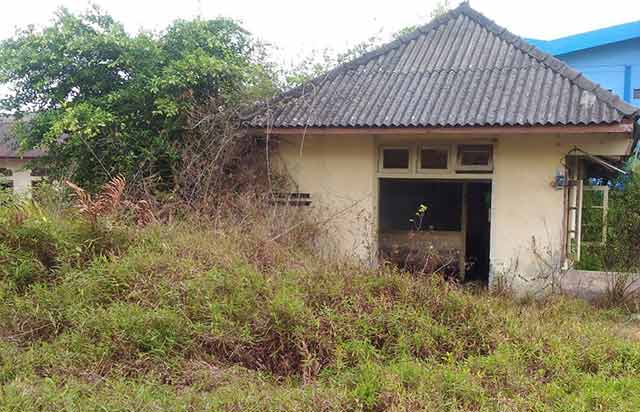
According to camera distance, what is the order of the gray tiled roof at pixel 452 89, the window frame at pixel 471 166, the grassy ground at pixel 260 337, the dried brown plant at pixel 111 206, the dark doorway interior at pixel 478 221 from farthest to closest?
the dark doorway interior at pixel 478 221, the window frame at pixel 471 166, the gray tiled roof at pixel 452 89, the dried brown plant at pixel 111 206, the grassy ground at pixel 260 337

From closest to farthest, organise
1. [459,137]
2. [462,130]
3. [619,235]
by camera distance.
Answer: [462,130], [619,235], [459,137]

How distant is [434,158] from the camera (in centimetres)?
805

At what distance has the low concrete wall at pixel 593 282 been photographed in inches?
288

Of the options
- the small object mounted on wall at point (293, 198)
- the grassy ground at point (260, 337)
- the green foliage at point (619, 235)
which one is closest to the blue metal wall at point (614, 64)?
the green foliage at point (619, 235)

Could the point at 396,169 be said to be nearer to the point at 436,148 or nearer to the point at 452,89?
the point at 436,148

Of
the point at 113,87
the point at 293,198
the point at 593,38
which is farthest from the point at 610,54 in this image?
the point at 113,87

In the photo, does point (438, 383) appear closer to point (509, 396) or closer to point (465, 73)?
point (509, 396)

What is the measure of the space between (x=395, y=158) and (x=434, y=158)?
627mm

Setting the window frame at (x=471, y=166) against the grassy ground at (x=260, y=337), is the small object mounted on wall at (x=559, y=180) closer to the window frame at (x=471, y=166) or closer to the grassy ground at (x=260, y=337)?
the window frame at (x=471, y=166)

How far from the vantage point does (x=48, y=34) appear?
8195mm

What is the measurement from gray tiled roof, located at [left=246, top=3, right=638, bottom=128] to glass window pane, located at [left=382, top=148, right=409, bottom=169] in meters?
0.73

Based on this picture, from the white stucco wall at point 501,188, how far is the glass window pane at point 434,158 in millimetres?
177

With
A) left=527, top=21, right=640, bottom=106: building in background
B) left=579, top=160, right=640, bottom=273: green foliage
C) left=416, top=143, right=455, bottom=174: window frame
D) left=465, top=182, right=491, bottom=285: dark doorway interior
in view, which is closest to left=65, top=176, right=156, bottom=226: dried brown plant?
left=416, top=143, right=455, bottom=174: window frame

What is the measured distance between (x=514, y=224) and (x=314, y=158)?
10.6ft
